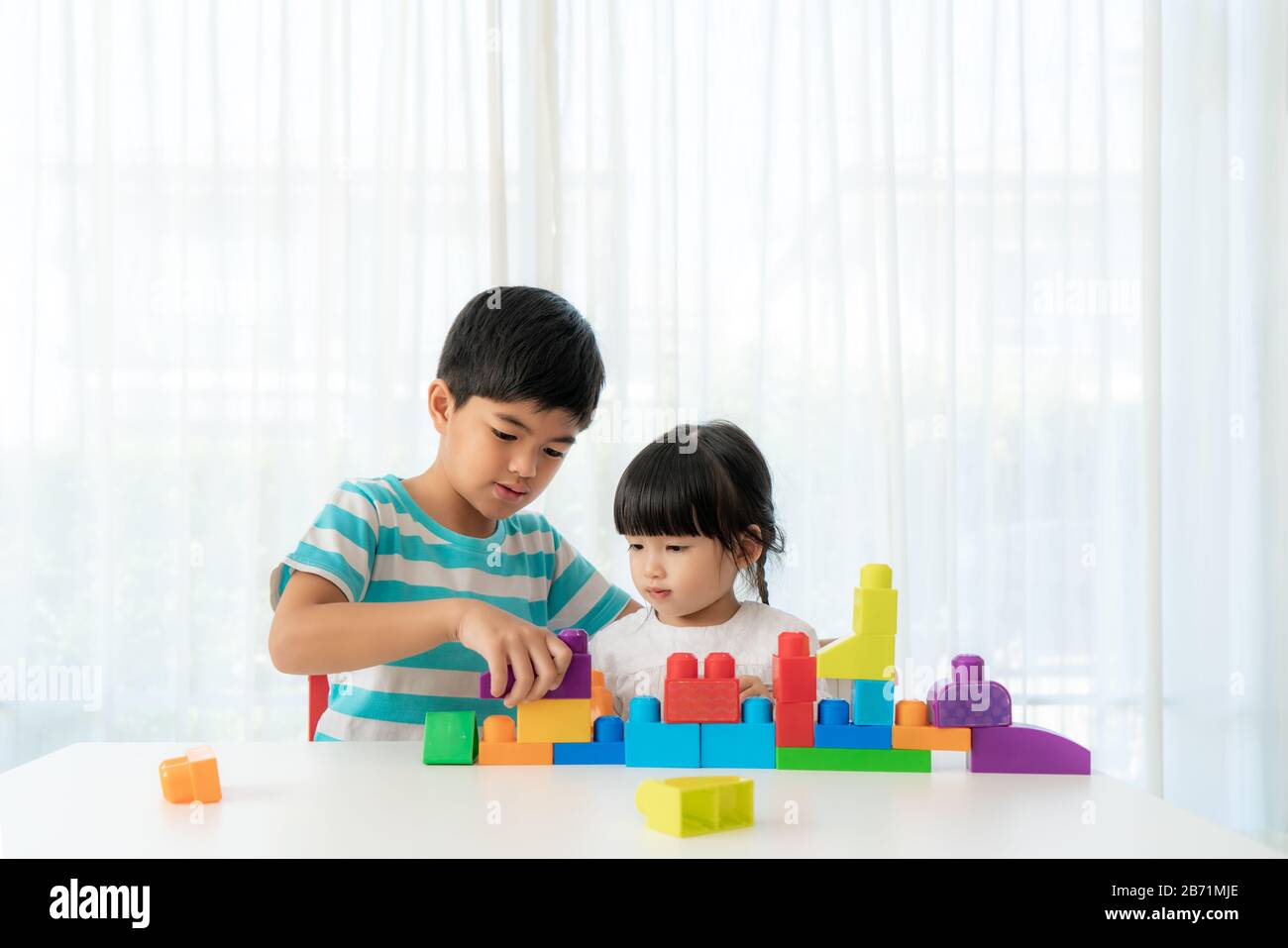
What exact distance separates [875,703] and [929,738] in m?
0.05

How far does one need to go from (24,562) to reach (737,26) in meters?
1.70

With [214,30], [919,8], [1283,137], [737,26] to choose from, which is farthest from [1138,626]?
[214,30]

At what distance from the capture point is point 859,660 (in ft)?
2.63

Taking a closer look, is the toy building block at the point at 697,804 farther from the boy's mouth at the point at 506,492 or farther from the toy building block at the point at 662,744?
the boy's mouth at the point at 506,492

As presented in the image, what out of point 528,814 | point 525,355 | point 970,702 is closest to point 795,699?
point 970,702

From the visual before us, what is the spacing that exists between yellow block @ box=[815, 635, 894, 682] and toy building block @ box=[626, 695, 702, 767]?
0.37ft

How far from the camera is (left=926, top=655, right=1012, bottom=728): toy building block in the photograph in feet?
2.58

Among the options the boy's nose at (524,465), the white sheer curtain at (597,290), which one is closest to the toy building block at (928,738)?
the boy's nose at (524,465)

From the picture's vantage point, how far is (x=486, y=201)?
6.42 ft

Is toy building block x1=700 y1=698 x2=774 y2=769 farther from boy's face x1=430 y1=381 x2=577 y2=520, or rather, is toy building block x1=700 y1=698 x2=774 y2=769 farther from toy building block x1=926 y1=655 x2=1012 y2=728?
boy's face x1=430 y1=381 x2=577 y2=520

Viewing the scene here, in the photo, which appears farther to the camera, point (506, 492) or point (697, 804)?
point (506, 492)

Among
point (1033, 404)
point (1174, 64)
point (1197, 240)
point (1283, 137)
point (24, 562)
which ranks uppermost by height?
point (1174, 64)

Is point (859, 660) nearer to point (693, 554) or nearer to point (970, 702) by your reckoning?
point (970, 702)

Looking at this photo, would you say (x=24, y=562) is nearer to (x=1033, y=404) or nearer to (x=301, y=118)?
(x=301, y=118)
